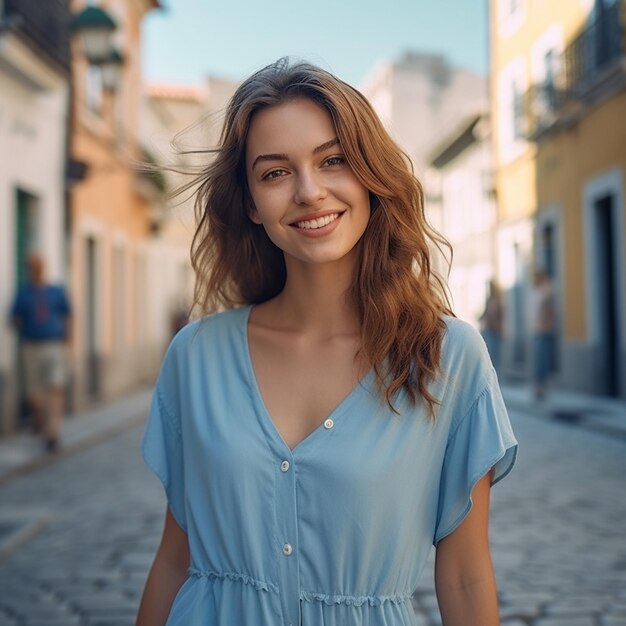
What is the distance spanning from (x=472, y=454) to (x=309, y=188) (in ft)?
1.90

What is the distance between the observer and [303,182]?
1.89 meters

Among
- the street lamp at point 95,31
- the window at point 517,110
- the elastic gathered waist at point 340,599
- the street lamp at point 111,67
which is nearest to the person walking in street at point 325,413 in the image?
the elastic gathered waist at point 340,599

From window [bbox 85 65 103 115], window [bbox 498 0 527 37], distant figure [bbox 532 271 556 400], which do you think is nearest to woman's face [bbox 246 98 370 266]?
distant figure [bbox 532 271 556 400]

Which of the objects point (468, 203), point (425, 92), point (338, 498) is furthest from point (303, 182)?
point (425, 92)

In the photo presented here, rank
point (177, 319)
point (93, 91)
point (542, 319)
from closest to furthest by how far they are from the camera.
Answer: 1. point (542, 319)
2. point (93, 91)
3. point (177, 319)

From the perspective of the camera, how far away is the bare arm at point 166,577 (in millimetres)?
1961

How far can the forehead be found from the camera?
1912 mm

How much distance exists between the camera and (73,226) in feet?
48.8

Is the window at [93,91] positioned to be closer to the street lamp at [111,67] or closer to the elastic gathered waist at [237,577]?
the street lamp at [111,67]

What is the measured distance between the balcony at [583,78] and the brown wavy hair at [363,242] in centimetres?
1238

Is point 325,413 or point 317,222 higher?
point 317,222

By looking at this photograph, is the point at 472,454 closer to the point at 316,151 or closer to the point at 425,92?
the point at 316,151

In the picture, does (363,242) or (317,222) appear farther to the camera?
(363,242)

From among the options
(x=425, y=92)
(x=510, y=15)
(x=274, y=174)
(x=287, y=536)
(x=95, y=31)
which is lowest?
(x=287, y=536)
